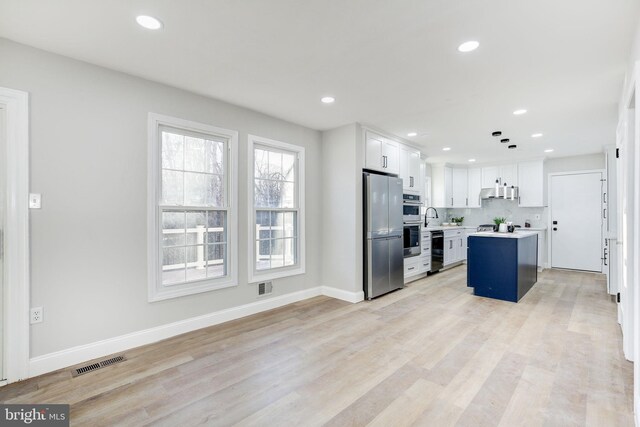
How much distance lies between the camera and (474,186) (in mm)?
7660

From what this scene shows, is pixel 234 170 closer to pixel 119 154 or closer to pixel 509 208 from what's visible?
pixel 119 154

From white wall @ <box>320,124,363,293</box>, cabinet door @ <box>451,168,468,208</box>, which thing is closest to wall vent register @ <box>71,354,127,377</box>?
white wall @ <box>320,124,363,293</box>

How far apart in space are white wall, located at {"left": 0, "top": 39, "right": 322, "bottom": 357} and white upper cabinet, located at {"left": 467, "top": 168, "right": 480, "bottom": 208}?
688cm

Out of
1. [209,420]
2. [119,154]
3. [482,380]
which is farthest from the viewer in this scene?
[119,154]

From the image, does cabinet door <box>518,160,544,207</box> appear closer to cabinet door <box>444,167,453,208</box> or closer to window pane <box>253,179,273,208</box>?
cabinet door <box>444,167,453,208</box>

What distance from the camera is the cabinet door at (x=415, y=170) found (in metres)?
5.59

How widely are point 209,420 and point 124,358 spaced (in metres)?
1.29

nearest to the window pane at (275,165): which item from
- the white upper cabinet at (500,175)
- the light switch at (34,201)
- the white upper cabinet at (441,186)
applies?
the light switch at (34,201)

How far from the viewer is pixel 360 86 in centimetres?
308

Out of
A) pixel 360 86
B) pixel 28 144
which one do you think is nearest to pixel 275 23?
pixel 360 86

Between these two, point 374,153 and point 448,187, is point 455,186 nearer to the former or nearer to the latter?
point 448,187

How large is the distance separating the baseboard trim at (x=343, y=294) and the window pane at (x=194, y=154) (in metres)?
2.50

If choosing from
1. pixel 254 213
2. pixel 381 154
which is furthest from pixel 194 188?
pixel 381 154

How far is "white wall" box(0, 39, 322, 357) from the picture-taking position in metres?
2.39
